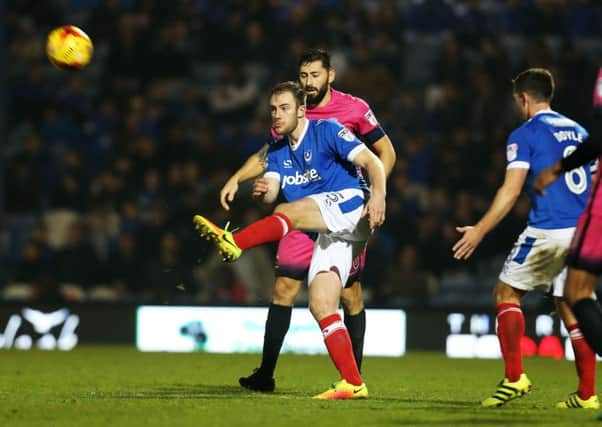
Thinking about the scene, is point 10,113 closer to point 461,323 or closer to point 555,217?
point 461,323

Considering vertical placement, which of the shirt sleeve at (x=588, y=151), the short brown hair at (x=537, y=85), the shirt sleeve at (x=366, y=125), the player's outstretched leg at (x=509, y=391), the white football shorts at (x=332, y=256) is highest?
the short brown hair at (x=537, y=85)

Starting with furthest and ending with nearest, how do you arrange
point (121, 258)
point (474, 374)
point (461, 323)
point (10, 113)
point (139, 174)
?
1. point (10, 113)
2. point (139, 174)
3. point (121, 258)
4. point (461, 323)
5. point (474, 374)

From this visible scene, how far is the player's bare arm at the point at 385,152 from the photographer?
8.73m

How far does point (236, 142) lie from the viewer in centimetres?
1655

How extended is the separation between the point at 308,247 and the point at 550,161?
1870mm

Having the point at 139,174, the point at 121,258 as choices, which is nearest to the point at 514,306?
the point at 121,258

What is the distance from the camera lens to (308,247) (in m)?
8.53

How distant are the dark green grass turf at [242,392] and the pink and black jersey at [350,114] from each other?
5.79 feet

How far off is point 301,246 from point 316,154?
2.59ft

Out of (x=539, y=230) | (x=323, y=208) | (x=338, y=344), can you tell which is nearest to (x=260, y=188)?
(x=323, y=208)

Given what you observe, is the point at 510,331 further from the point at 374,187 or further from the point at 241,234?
the point at 241,234

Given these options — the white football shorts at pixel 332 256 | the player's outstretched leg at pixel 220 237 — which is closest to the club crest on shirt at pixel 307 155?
the white football shorts at pixel 332 256

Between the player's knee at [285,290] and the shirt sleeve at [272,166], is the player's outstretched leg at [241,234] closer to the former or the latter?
the shirt sleeve at [272,166]

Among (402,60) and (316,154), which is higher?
(402,60)
